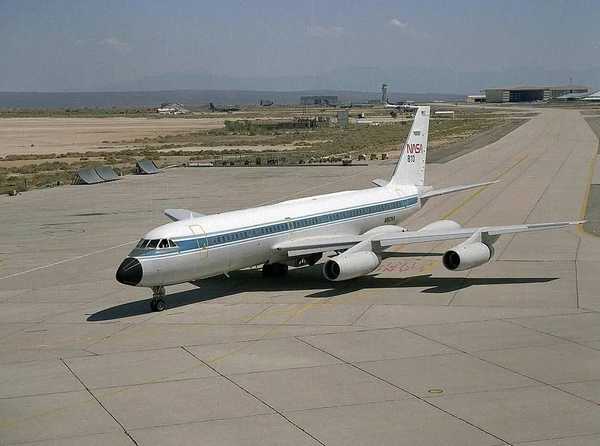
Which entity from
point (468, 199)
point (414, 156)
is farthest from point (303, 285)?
point (468, 199)

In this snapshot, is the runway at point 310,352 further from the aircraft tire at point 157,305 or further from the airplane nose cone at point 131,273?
the airplane nose cone at point 131,273

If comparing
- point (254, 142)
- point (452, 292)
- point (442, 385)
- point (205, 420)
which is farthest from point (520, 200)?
point (254, 142)

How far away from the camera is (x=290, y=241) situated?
36281 millimetres

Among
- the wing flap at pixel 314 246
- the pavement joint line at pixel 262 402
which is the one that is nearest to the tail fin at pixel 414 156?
the wing flap at pixel 314 246

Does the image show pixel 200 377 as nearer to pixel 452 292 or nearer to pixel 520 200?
pixel 452 292

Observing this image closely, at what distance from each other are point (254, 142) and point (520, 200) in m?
88.0

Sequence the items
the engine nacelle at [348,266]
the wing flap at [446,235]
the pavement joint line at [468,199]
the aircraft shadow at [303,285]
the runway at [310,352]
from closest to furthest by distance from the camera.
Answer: the runway at [310,352] → the engine nacelle at [348,266] → the aircraft shadow at [303,285] → the wing flap at [446,235] → the pavement joint line at [468,199]

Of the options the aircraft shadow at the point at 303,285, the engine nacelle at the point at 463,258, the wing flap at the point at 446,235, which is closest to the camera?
the aircraft shadow at the point at 303,285

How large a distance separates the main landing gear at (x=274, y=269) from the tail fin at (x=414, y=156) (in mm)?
10395

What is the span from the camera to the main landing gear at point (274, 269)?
37750 mm

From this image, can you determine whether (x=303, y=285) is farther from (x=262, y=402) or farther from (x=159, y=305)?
(x=262, y=402)

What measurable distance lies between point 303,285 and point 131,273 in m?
8.50

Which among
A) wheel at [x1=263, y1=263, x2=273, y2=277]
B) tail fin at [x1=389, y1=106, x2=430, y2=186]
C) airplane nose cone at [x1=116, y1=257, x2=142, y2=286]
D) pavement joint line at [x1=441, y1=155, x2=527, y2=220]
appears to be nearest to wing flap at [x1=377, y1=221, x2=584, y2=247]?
wheel at [x1=263, y1=263, x2=273, y2=277]

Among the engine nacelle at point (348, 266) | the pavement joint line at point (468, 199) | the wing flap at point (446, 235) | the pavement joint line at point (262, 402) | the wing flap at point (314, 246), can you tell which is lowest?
the pavement joint line at point (468, 199)
